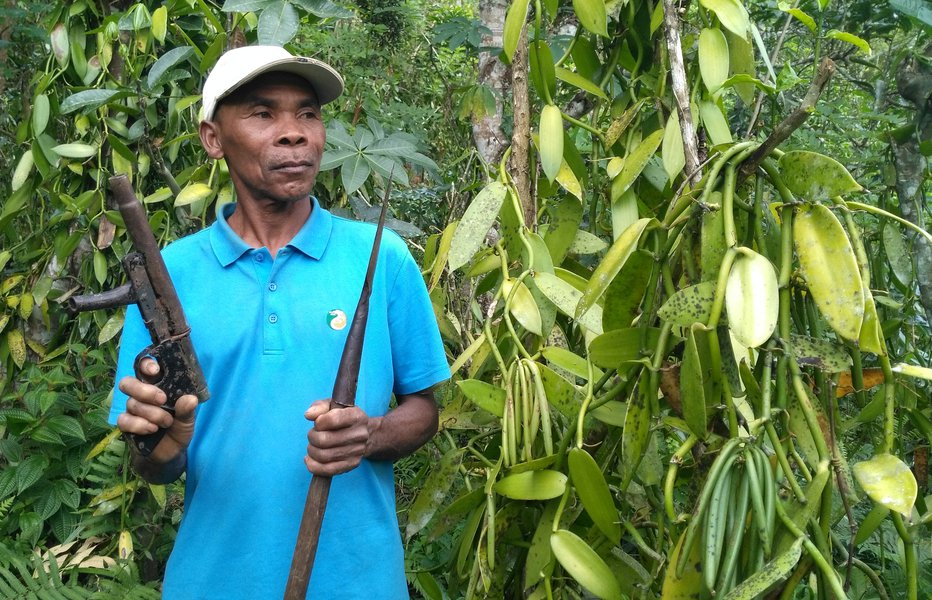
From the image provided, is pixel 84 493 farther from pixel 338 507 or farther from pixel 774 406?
pixel 774 406

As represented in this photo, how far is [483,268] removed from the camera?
4.07 feet

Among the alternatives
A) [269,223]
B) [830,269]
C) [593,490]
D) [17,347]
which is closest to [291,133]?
[269,223]

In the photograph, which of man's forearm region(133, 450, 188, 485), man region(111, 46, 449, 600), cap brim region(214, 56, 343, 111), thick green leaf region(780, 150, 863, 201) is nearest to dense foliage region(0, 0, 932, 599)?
thick green leaf region(780, 150, 863, 201)

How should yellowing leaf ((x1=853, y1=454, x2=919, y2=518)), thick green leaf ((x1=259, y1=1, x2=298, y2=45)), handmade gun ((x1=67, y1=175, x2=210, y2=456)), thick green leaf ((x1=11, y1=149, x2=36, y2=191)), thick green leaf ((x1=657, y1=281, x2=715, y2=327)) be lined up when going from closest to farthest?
yellowing leaf ((x1=853, y1=454, x2=919, y2=518)) → thick green leaf ((x1=657, y1=281, x2=715, y2=327)) → handmade gun ((x1=67, y1=175, x2=210, y2=456)) → thick green leaf ((x1=259, y1=1, x2=298, y2=45)) → thick green leaf ((x1=11, y1=149, x2=36, y2=191))

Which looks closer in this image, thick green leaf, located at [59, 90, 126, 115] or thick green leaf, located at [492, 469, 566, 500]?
thick green leaf, located at [492, 469, 566, 500]

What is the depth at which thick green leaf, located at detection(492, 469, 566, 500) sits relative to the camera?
0.98m

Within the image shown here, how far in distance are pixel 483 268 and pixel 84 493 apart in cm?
152

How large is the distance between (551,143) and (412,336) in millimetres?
324

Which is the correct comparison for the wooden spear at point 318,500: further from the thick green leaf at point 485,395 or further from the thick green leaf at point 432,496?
the thick green leaf at point 432,496

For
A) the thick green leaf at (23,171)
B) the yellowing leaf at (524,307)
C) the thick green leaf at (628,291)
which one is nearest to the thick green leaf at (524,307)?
the yellowing leaf at (524,307)

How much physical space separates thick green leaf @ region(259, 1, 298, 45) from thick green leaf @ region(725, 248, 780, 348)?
906 millimetres

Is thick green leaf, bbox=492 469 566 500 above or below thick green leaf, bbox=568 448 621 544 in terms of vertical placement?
below

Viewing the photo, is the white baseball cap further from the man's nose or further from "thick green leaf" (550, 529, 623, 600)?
"thick green leaf" (550, 529, 623, 600)

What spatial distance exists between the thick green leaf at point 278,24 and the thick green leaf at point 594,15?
493mm
